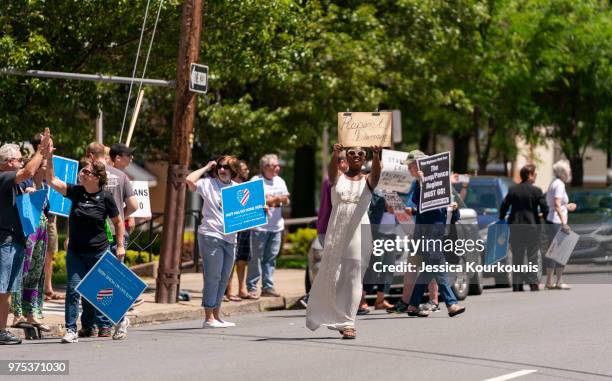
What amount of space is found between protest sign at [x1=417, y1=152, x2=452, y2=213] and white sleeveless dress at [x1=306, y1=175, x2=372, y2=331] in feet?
8.54

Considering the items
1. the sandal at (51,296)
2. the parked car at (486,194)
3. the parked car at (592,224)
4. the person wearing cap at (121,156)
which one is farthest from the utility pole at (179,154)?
the parked car at (486,194)

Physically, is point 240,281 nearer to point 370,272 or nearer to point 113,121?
point 370,272

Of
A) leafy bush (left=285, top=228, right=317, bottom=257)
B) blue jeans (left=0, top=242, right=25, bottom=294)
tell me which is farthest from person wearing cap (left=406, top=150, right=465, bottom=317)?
leafy bush (left=285, top=228, right=317, bottom=257)

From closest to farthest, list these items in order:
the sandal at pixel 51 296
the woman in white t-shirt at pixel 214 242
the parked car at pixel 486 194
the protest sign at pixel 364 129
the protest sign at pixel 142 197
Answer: the protest sign at pixel 364 129 < the woman in white t-shirt at pixel 214 242 < the protest sign at pixel 142 197 < the sandal at pixel 51 296 < the parked car at pixel 486 194

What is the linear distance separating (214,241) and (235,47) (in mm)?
5774

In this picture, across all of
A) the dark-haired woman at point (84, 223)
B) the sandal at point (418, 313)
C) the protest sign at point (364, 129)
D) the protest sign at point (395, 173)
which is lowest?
the sandal at point (418, 313)

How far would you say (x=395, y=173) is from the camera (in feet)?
56.1

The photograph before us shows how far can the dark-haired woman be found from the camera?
12938 millimetres

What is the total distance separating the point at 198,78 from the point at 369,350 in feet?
17.9

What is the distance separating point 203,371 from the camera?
35.5 ft

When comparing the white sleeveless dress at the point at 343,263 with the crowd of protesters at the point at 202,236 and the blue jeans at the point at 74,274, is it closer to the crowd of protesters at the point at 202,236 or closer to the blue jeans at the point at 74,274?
the crowd of protesters at the point at 202,236

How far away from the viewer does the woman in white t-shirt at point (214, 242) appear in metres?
14.4

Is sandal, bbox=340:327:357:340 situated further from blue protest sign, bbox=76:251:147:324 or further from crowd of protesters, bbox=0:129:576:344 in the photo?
blue protest sign, bbox=76:251:147:324

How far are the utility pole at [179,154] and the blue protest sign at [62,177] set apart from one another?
1.66 m
